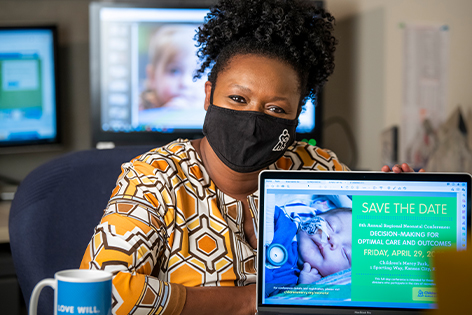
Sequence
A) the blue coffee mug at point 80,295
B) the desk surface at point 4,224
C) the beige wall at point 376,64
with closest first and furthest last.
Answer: the blue coffee mug at point 80,295 → the desk surface at point 4,224 → the beige wall at point 376,64

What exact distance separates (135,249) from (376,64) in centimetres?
147

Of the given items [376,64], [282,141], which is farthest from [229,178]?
[376,64]

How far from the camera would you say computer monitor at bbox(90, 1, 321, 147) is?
5.96ft

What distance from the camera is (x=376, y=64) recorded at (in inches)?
76.6

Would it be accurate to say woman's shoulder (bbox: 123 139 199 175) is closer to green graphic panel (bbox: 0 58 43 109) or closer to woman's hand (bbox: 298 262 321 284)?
woman's hand (bbox: 298 262 321 284)

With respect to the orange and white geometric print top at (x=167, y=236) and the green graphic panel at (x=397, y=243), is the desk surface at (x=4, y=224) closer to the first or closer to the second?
the orange and white geometric print top at (x=167, y=236)

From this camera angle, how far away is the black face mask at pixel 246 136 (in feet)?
2.98

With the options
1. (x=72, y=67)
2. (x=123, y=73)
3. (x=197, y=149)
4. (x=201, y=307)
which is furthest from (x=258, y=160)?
(x=72, y=67)

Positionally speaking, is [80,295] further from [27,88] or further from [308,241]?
[27,88]

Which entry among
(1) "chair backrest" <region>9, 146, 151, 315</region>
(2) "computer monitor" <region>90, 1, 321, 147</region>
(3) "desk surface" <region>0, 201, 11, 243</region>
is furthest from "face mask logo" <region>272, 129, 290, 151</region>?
(2) "computer monitor" <region>90, 1, 321, 147</region>

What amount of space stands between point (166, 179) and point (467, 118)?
126cm

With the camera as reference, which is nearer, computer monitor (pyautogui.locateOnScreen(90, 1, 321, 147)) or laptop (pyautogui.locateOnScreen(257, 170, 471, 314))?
laptop (pyautogui.locateOnScreen(257, 170, 471, 314))

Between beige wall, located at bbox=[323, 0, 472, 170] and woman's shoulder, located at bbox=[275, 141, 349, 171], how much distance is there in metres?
0.87

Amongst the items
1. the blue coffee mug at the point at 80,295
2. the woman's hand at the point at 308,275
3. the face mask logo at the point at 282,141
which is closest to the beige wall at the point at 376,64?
the face mask logo at the point at 282,141
